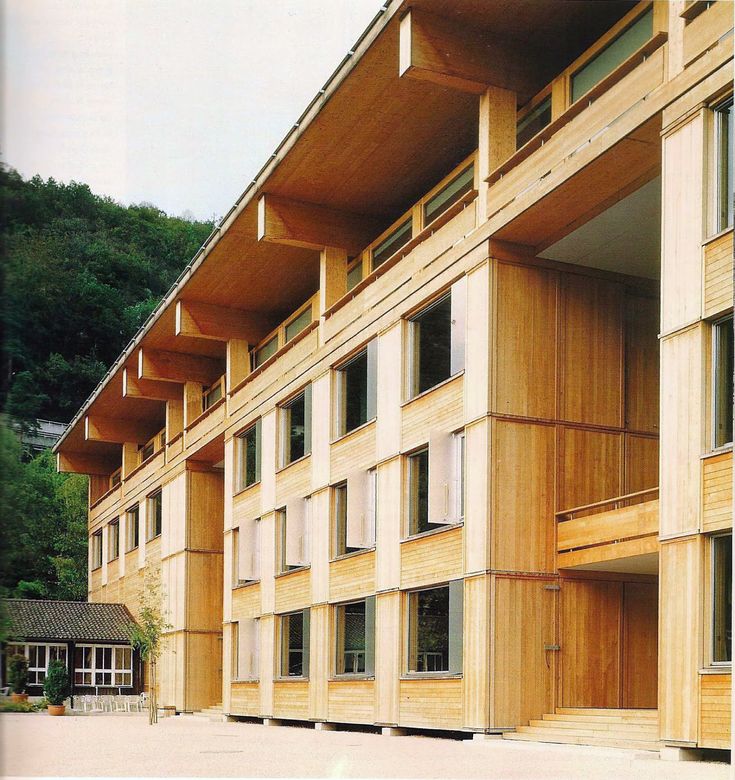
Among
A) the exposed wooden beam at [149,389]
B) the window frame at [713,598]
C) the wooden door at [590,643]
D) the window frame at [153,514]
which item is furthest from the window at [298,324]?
the window frame at [713,598]

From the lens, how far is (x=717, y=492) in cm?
1554

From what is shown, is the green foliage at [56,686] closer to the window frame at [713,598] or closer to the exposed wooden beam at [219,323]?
the exposed wooden beam at [219,323]

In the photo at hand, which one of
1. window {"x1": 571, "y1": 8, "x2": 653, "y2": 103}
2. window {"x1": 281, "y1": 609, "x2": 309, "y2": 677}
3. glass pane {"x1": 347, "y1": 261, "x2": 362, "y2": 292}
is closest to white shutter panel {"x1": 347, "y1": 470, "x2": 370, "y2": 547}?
window {"x1": 281, "y1": 609, "x2": 309, "y2": 677}

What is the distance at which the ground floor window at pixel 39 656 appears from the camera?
47.6 metres

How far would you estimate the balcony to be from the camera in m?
19.0

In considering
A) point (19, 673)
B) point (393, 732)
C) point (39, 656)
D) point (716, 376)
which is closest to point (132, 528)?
point (39, 656)

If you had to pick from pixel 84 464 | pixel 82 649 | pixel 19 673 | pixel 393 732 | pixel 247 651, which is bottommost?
pixel 19 673

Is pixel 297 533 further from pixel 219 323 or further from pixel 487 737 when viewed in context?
pixel 487 737

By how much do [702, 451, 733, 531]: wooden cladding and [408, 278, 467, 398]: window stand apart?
7.62 metres

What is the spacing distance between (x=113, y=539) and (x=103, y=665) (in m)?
6.82

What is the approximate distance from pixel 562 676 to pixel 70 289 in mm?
11304

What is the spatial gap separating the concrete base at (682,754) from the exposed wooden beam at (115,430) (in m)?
34.0

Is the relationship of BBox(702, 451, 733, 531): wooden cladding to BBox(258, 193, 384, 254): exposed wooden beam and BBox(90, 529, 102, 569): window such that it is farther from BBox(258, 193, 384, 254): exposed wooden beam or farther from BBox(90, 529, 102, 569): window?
BBox(90, 529, 102, 569): window

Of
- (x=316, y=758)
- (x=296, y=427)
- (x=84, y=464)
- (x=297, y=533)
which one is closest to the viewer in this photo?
(x=316, y=758)
